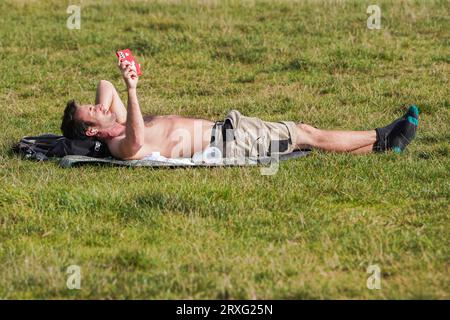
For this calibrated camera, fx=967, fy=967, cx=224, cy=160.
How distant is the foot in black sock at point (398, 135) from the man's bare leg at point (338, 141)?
0.24 ft

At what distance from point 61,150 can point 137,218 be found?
8.47 feet

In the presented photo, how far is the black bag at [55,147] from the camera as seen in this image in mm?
9891

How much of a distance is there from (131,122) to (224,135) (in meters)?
1.06

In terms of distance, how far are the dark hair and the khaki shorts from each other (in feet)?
4.37

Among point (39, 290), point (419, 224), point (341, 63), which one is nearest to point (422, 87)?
point (341, 63)

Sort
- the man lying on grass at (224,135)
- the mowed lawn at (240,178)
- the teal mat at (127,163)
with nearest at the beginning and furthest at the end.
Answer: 1. the mowed lawn at (240,178)
2. the teal mat at (127,163)
3. the man lying on grass at (224,135)

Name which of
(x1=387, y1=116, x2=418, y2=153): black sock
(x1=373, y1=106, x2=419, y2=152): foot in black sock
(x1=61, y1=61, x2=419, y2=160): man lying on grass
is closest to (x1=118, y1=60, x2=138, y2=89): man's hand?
(x1=61, y1=61, x2=419, y2=160): man lying on grass

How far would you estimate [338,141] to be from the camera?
33.0ft

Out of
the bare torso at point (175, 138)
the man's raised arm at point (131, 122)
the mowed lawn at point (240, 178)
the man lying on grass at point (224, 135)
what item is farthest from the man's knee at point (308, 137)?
the man's raised arm at point (131, 122)

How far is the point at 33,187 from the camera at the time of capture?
28.0ft

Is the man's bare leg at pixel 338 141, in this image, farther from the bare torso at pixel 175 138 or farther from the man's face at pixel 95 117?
the man's face at pixel 95 117

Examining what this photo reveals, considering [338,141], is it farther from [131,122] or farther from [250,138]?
[131,122]

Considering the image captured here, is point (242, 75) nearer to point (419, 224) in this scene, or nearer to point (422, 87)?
point (422, 87)

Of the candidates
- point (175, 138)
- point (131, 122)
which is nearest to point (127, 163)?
point (131, 122)
